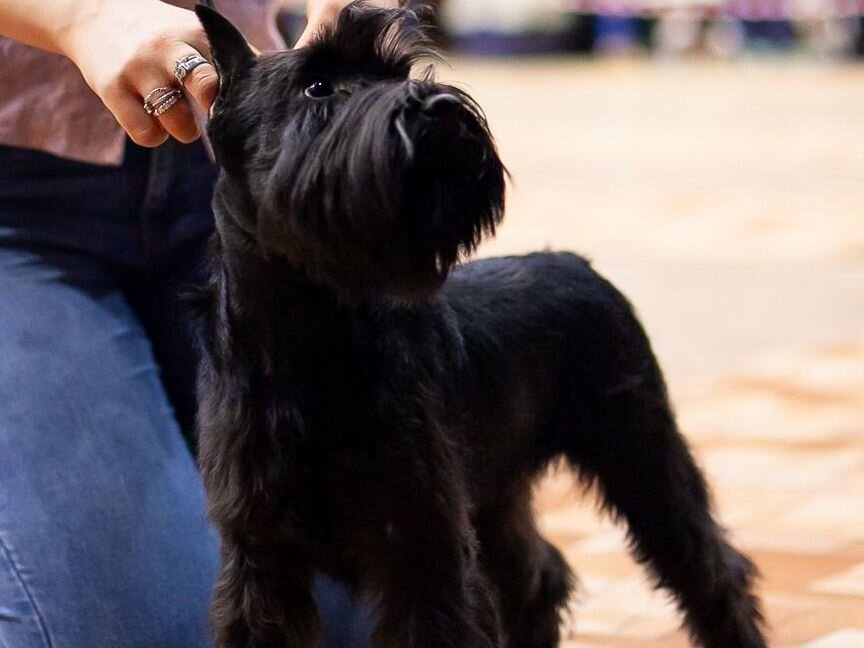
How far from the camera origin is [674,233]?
7.65 m

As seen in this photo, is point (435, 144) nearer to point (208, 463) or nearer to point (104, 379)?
point (208, 463)

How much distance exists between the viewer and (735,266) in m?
6.66

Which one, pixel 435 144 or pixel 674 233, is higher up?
pixel 435 144

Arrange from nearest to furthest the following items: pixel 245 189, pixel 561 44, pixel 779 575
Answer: pixel 245 189 < pixel 779 575 < pixel 561 44

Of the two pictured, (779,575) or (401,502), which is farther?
(779,575)

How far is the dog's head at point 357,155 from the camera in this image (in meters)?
1.71

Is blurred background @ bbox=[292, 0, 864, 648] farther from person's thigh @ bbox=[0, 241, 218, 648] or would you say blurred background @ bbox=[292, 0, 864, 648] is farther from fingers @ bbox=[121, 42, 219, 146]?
person's thigh @ bbox=[0, 241, 218, 648]

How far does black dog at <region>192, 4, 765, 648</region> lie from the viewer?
1.75 m

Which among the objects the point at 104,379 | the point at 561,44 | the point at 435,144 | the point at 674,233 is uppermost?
the point at 435,144

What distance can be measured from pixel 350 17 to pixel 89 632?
1.09 metres

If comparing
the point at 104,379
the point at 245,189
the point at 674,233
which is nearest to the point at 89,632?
the point at 104,379

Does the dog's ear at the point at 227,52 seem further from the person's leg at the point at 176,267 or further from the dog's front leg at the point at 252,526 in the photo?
the person's leg at the point at 176,267

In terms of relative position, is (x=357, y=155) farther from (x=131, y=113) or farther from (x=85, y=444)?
(x=85, y=444)

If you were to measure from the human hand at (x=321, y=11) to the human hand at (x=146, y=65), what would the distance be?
0.13 m
